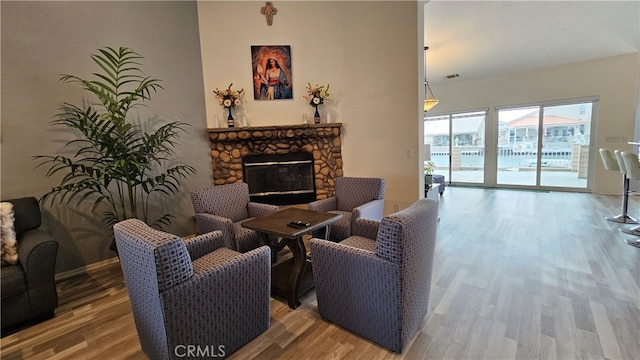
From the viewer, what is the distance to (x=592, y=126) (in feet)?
19.7

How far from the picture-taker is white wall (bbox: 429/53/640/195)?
550cm

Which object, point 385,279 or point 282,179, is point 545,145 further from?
point 385,279

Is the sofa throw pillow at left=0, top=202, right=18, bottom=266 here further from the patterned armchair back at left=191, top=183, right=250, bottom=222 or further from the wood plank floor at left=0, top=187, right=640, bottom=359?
the patterned armchair back at left=191, top=183, right=250, bottom=222

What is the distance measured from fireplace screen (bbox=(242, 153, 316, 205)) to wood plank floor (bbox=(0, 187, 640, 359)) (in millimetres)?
2032

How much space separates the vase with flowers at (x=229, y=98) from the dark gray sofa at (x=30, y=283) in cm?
247

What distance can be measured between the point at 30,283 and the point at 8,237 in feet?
1.43

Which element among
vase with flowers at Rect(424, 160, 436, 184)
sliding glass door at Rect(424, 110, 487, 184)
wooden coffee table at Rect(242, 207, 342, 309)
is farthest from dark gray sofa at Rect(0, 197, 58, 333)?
sliding glass door at Rect(424, 110, 487, 184)

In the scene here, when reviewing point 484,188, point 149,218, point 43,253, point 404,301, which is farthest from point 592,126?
point 43,253

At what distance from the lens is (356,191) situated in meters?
3.53

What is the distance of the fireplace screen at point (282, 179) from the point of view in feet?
14.5

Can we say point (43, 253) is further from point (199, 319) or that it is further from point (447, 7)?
point (447, 7)

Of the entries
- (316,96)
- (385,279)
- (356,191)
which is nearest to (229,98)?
(316,96)

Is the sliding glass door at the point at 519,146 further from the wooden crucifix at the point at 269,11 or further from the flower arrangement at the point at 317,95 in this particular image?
the wooden crucifix at the point at 269,11

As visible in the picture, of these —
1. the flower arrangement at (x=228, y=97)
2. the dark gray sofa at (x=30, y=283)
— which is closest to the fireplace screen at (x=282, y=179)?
the flower arrangement at (x=228, y=97)
